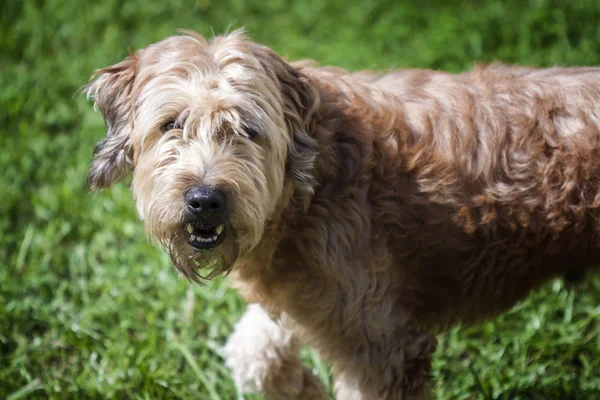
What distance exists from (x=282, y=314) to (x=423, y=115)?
4.00 ft

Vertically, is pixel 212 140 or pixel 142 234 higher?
pixel 212 140

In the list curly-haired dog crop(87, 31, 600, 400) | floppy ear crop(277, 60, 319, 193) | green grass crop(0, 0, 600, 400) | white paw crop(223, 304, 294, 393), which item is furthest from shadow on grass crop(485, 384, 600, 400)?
floppy ear crop(277, 60, 319, 193)

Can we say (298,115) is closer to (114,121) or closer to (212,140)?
(212,140)

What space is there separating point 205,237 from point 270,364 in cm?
128

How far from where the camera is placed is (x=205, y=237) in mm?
3443

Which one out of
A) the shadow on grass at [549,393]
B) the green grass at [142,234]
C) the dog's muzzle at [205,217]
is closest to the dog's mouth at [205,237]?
the dog's muzzle at [205,217]

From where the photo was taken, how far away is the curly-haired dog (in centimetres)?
343

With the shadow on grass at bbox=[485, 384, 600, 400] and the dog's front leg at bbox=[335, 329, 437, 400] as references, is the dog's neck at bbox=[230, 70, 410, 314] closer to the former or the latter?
the dog's front leg at bbox=[335, 329, 437, 400]

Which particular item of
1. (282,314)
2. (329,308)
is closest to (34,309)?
(282,314)

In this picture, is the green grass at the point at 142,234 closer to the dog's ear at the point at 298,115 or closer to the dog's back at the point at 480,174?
the dog's back at the point at 480,174

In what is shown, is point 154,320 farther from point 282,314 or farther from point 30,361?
point 282,314

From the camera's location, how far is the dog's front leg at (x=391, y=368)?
370 cm

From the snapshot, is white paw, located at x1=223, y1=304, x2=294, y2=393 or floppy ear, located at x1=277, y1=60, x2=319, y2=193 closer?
floppy ear, located at x1=277, y1=60, x2=319, y2=193

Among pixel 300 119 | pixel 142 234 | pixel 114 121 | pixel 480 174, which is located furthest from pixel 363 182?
pixel 142 234
